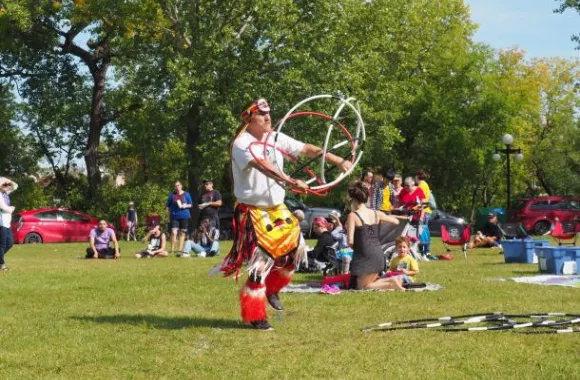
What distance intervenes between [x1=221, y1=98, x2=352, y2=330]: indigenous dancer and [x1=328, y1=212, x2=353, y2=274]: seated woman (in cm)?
444

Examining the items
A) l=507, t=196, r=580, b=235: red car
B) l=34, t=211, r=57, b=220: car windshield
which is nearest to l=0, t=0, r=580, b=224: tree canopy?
l=34, t=211, r=57, b=220: car windshield

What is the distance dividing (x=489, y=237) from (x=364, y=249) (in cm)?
1253

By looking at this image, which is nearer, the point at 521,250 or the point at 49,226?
the point at 521,250

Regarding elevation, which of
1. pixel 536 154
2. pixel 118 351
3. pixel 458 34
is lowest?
pixel 118 351

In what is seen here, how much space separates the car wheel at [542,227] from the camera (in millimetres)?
35875

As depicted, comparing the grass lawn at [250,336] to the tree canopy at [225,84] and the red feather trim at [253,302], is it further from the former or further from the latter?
the tree canopy at [225,84]

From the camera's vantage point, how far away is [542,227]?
118 feet

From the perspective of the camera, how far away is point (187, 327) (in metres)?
8.46

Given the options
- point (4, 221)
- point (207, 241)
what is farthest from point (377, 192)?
point (4, 221)

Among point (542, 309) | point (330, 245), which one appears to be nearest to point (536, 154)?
point (330, 245)

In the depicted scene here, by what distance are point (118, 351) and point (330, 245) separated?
7.48 meters

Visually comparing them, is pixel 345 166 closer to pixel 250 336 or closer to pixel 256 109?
pixel 256 109

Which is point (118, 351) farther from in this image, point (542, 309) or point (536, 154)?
point (536, 154)

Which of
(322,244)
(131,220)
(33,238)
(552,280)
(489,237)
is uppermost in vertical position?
(131,220)
